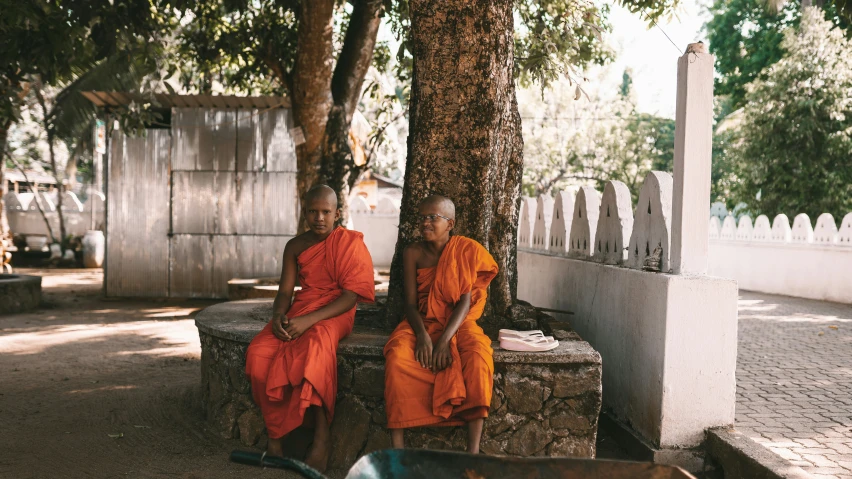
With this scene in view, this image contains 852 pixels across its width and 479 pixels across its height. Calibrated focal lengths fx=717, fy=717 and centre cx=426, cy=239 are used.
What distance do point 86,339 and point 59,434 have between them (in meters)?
4.21

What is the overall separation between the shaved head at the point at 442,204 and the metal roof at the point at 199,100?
24.9 feet

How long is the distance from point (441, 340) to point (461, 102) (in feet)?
5.86

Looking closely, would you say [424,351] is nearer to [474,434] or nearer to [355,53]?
[474,434]

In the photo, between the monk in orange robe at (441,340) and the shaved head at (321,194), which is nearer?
the monk in orange robe at (441,340)

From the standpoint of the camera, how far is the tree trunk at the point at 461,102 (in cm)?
505

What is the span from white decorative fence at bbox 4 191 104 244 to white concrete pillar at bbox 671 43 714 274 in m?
20.5

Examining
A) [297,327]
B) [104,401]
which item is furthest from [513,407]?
[104,401]

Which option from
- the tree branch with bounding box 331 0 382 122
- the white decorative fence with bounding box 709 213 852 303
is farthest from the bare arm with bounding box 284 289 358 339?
the white decorative fence with bounding box 709 213 852 303

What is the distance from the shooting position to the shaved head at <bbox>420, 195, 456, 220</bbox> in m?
4.66

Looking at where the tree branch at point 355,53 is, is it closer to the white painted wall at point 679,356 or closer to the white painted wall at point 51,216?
the white painted wall at point 679,356

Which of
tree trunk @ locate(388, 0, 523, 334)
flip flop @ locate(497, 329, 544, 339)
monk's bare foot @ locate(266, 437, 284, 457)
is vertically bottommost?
monk's bare foot @ locate(266, 437, 284, 457)

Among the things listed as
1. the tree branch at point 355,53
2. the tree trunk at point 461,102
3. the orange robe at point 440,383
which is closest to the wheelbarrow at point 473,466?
the orange robe at point 440,383

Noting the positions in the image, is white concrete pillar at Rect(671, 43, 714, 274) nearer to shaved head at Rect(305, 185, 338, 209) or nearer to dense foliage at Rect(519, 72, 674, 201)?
shaved head at Rect(305, 185, 338, 209)

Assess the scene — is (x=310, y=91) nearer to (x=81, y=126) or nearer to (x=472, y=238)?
(x=472, y=238)
